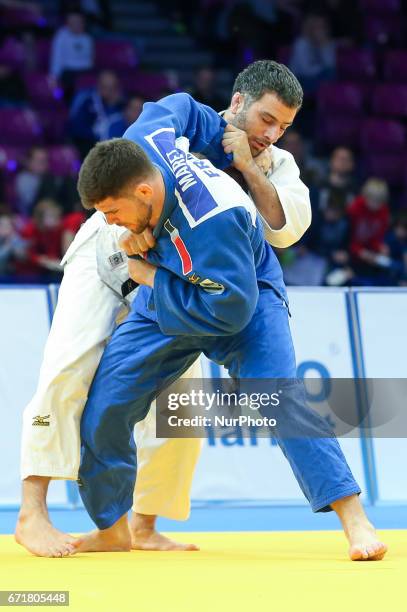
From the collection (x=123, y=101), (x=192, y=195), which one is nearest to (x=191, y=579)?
(x=192, y=195)

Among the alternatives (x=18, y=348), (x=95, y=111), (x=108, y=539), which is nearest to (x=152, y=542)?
(x=108, y=539)

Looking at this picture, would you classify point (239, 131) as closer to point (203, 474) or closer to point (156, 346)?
point (156, 346)

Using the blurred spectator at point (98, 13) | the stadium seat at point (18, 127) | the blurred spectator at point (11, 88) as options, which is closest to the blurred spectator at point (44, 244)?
the stadium seat at point (18, 127)

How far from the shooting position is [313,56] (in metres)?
11.0

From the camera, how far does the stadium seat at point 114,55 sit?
11.0 metres

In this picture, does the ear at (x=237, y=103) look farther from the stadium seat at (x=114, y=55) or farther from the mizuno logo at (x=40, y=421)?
the stadium seat at (x=114, y=55)

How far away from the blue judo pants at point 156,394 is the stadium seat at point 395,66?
8.04m

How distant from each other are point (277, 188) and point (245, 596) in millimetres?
1531

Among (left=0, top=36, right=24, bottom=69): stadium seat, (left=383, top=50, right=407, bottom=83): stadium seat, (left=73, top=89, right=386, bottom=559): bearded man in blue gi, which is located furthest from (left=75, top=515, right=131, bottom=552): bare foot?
(left=383, top=50, right=407, bottom=83): stadium seat

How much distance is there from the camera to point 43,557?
130 inches

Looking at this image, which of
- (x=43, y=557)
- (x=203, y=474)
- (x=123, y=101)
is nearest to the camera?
(x=43, y=557)

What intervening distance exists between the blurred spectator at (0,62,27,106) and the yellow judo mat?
287 inches

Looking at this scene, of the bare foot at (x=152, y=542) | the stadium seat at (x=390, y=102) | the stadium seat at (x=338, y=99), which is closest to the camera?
the bare foot at (x=152, y=542)

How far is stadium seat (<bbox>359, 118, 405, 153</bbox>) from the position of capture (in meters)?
10.4
